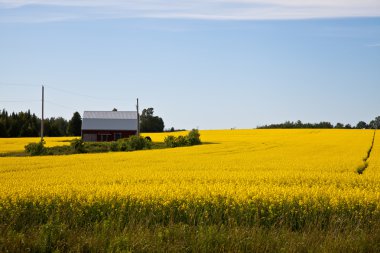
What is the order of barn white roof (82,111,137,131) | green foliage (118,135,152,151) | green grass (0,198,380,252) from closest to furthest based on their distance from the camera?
green grass (0,198,380,252) → green foliage (118,135,152,151) → barn white roof (82,111,137,131)

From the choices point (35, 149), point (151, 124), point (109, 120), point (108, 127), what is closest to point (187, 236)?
point (35, 149)

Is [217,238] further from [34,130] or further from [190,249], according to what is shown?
[34,130]

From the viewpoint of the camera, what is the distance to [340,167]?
25312mm

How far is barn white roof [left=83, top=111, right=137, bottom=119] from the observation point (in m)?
80.8

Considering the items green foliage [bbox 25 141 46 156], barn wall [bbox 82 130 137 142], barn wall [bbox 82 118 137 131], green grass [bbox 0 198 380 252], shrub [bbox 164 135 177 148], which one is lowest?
green grass [bbox 0 198 380 252]

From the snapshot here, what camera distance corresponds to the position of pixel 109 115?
81.4 metres

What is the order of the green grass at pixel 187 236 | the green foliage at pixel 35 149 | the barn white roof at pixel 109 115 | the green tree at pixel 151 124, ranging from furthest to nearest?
the green tree at pixel 151 124 < the barn white roof at pixel 109 115 < the green foliage at pixel 35 149 < the green grass at pixel 187 236

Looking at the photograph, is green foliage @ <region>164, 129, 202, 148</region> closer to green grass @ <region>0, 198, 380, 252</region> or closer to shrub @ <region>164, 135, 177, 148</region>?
shrub @ <region>164, 135, 177, 148</region>

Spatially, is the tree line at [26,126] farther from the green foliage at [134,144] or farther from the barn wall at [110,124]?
the green foliage at [134,144]

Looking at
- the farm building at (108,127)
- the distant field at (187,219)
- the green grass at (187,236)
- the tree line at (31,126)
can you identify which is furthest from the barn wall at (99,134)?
the green grass at (187,236)

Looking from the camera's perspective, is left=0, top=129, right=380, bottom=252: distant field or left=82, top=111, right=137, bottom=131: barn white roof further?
left=82, top=111, right=137, bottom=131: barn white roof

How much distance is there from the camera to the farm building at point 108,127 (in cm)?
7769

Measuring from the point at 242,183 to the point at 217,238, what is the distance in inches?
332

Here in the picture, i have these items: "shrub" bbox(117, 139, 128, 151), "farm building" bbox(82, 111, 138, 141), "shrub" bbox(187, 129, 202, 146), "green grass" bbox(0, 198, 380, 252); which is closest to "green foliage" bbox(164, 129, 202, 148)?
"shrub" bbox(187, 129, 202, 146)
